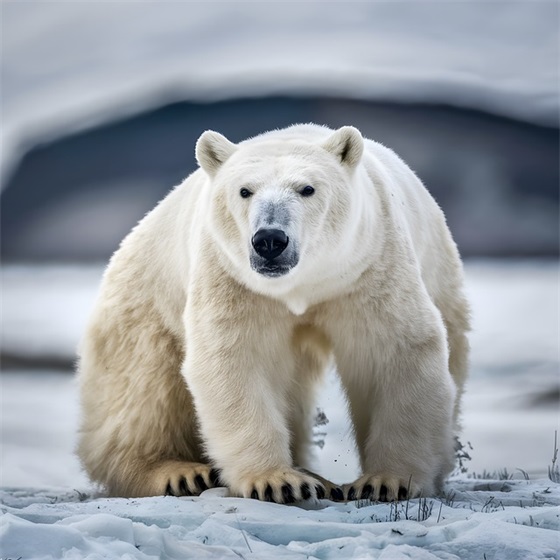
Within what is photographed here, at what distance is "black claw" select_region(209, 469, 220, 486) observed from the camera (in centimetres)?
669

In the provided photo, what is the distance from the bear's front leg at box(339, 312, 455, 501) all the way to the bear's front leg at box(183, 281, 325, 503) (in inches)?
18.9

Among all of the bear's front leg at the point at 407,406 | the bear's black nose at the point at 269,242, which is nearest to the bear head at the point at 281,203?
the bear's black nose at the point at 269,242

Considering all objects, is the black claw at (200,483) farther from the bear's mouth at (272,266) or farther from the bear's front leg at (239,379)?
the bear's mouth at (272,266)

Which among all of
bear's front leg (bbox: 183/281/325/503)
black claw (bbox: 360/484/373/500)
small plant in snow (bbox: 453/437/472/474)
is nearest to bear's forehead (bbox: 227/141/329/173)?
bear's front leg (bbox: 183/281/325/503)

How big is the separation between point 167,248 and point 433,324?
1.95 m

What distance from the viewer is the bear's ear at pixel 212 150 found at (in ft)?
20.7

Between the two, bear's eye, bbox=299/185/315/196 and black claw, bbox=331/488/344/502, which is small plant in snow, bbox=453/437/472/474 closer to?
black claw, bbox=331/488/344/502

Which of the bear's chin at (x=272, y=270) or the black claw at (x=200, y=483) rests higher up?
the bear's chin at (x=272, y=270)

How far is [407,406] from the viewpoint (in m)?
6.29

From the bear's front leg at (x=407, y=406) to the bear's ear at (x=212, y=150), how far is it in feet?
4.44

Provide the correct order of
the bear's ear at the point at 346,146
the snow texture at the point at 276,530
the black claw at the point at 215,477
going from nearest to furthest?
1. the snow texture at the point at 276,530
2. the bear's ear at the point at 346,146
3. the black claw at the point at 215,477

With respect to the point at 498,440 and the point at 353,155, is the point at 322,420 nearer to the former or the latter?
the point at 353,155

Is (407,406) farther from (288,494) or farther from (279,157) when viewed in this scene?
(279,157)

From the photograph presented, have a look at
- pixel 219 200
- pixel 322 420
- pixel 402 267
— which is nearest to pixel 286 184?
pixel 219 200
